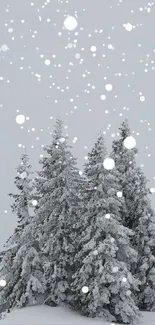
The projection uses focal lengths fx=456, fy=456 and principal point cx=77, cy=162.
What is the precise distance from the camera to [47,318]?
21141mm

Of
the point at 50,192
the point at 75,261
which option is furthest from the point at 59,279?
the point at 50,192

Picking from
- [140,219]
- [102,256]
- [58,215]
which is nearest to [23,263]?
[58,215]

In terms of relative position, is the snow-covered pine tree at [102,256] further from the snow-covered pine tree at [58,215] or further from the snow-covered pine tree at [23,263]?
the snow-covered pine tree at [23,263]

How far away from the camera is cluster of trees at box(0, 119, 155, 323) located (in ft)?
76.0

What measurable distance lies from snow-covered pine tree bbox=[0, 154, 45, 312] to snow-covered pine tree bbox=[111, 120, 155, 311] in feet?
18.6

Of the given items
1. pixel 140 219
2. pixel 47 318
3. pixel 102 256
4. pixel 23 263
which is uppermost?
pixel 140 219

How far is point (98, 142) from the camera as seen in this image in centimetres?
2566

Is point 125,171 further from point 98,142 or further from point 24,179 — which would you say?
point 24,179

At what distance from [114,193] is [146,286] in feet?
21.5

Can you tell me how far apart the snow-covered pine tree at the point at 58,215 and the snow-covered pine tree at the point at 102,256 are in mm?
Answer: 735

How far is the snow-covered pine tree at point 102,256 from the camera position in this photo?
74.9 ft

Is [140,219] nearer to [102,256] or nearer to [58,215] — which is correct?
[102,256]

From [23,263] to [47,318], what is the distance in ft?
11.6

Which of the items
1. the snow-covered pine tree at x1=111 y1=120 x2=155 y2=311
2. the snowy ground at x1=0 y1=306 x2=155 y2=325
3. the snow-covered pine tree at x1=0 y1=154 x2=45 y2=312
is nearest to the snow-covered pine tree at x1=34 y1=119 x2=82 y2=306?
the snow-covered pine tree at x1=0 y1=154 x2=45 y2=312
